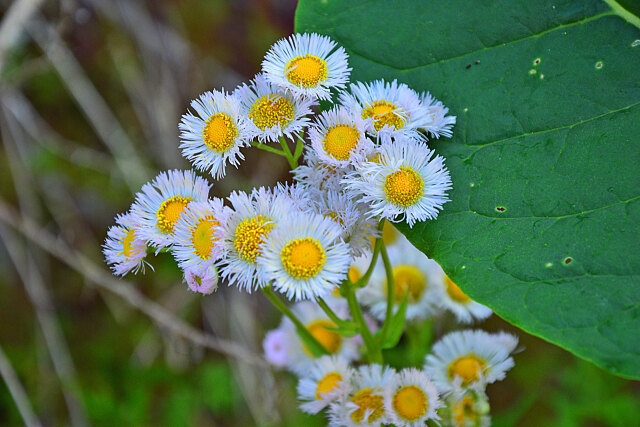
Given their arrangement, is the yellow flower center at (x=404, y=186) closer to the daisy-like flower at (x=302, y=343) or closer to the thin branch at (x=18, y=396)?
the daisy-like flower at (x=302, y=343)

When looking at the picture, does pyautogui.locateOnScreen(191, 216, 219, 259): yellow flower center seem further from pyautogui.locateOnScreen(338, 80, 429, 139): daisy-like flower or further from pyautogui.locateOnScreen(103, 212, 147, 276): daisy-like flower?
pyautogui.locateOnScreen(338, 80, 429, 139): daisy-like flower

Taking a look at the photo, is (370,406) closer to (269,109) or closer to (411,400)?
(411,400)

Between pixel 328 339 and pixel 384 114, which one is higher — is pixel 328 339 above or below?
below

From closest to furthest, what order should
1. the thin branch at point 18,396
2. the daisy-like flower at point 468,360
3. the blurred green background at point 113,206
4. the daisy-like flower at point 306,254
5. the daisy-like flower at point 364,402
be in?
the daisy-like flower at point 306,254 < the daisy-like flower at point 364,402 < the daisy-like flower at point 468,360 < the thin branch at point 18,396 < the blurred green background at point 113,206

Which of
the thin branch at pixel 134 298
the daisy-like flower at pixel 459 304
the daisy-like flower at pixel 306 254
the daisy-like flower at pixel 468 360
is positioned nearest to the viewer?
the daisy-like flower at pixel 306 254

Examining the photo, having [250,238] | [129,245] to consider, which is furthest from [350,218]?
[129,245]

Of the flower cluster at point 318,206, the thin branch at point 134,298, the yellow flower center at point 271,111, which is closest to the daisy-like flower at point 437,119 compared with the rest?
the flower cluster at point 318,206
